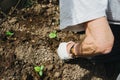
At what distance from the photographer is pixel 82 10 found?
1.72 m

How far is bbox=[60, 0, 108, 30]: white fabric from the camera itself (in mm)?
1671

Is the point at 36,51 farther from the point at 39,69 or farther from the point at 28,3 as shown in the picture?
the point at 28,3

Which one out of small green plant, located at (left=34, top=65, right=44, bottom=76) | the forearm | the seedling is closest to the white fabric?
the forearm

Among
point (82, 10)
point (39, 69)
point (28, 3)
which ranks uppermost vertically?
point (82, 10)

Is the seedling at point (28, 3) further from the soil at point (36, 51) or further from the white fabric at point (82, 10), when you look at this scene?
the white fabric at point (82, 10)

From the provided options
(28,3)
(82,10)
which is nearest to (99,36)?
(82,10)

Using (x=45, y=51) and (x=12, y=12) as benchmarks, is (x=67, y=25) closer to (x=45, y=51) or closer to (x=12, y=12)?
(x=45, y=51)

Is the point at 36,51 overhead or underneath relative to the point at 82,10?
underneath

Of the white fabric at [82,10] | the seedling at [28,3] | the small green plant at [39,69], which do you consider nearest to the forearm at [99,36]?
the white fabric at [82,10]

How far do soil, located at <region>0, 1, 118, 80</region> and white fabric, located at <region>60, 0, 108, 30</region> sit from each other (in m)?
0.81

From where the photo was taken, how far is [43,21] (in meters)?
2.84

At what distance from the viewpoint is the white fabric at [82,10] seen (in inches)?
65.8

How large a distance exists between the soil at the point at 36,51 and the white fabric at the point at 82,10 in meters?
0.81

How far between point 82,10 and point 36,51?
3.38 ft
